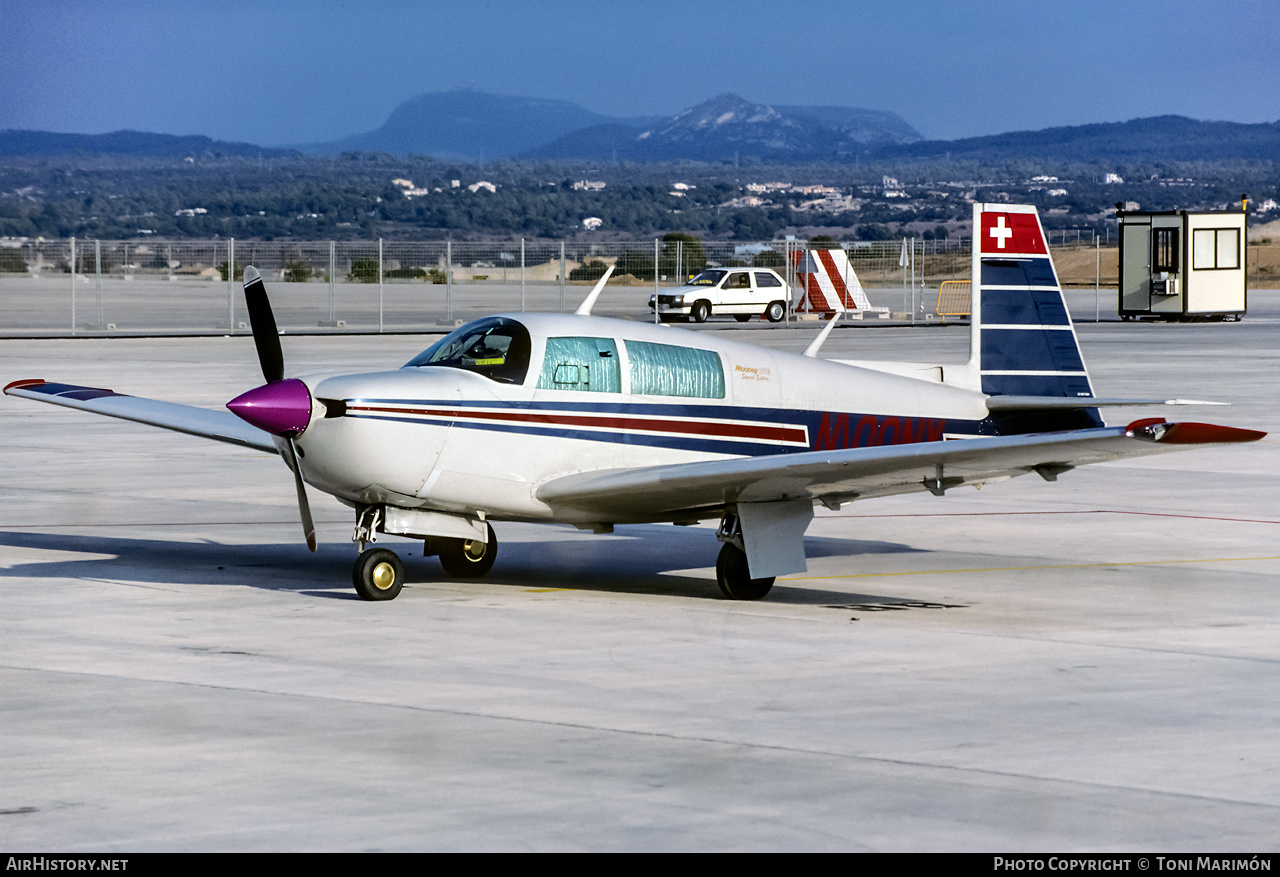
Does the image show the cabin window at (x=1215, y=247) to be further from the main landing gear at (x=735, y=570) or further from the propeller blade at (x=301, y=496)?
the propeller blade at (x=301, y=496)

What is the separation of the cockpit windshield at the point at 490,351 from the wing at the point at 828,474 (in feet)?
2.91

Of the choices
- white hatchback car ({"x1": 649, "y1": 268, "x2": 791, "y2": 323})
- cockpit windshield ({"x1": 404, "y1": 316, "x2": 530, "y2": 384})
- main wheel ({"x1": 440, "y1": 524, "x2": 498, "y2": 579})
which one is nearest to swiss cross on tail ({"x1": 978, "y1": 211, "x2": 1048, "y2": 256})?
cockpit windshield ({"x1": 404, "y1": 316, "x2": 530, "y2": 384})

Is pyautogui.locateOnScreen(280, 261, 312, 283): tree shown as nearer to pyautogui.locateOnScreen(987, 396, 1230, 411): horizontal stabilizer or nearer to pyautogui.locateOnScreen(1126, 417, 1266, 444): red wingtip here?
pyautogui.locateOnScreen(987, 396, 1230, 411): horizontal stabilizer

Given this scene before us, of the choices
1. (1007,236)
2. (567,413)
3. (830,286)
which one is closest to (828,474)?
(567,413)

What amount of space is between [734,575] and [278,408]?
355cm

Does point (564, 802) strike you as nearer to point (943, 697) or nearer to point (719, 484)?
point (943, 697)

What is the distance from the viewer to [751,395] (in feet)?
44.1

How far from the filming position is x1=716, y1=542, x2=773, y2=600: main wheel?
12.6 meters

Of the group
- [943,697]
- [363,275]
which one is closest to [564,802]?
[943,697]

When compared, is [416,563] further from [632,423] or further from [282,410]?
[282,410]

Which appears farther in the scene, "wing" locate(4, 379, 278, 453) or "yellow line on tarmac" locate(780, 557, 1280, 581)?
"wing" locate(4, 379, 278, 453)

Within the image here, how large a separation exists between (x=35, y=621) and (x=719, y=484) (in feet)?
15.5

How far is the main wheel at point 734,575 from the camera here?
12.6 metres

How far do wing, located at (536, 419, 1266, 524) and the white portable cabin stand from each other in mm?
43381
